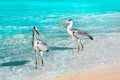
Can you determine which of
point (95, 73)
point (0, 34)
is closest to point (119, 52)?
point (95, 73)

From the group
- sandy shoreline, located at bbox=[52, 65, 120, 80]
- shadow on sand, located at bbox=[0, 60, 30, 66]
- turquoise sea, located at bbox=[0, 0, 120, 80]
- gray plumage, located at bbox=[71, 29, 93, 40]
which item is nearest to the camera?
sandy shoreline, located at bbox=[52, 65, 120, 80]

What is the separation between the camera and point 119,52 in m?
15.6

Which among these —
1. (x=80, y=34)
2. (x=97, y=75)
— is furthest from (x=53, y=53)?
(x=97, y=75)

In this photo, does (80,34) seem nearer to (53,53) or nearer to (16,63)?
(53,53)

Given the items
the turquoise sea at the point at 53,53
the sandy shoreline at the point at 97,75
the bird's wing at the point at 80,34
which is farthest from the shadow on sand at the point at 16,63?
the bird's wing at the point at 80,34

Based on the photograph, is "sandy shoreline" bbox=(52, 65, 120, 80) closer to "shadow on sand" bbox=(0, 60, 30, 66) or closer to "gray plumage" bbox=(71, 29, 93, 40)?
"shadow on sand" bbox=(0, 60, 30, 66)

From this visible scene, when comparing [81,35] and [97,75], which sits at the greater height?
[81,35]

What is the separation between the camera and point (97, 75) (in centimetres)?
1170

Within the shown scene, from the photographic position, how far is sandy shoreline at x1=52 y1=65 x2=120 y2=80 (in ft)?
37.2

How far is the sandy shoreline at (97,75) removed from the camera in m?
11.3

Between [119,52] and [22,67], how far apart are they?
4.58 m

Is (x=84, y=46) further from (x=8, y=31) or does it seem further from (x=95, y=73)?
(x=8, y=31)

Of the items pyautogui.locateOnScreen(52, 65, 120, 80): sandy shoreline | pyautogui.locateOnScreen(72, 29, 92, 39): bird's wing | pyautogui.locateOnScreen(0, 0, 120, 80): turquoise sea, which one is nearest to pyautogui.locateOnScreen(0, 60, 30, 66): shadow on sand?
pyautogui.locateOnScreen(0, 0, 120, 80): turquoise sea

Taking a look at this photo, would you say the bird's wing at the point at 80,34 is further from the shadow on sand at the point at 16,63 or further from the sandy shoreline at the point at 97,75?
the sandy shoreline at the point at 97,75
